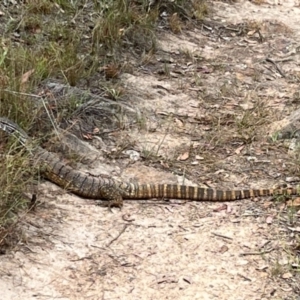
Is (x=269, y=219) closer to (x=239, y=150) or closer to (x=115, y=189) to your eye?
(x=115, y=189)

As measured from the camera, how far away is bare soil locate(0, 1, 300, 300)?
14.0 ft

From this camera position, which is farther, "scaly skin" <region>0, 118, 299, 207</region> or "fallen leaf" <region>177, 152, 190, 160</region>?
"fallen leaf" <region>177, 152, 190, 160</region>

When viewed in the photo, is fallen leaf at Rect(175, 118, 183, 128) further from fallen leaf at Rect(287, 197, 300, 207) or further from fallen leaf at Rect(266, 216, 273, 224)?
fallen leaf at Rect(266, 216, 273, 224)

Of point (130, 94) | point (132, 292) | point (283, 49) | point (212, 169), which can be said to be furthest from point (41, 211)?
point (283, 49)

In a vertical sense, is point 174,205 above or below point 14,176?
below

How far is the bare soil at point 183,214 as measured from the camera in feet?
14.0

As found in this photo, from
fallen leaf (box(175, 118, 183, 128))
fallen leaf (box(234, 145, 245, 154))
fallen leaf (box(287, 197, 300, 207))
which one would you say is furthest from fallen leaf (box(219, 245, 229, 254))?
fallen leaf (box(175, 118, 183, 128))

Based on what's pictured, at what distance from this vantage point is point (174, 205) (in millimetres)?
5363

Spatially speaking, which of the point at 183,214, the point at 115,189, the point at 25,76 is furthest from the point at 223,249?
the point at 25,76

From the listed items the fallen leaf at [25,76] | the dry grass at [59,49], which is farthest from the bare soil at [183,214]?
the fallen leaf at [25,76]

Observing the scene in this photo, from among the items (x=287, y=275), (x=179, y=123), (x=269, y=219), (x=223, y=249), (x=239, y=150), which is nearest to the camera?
(x=287, y=275)

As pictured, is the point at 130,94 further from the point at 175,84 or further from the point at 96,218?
the point at 96,218

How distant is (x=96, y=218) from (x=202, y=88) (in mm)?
2919

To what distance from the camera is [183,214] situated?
522cm
